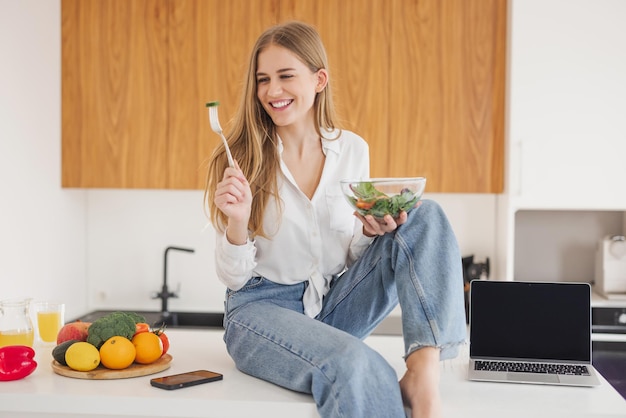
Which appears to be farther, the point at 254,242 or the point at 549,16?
the point at 549,16

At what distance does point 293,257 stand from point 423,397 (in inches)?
22.6

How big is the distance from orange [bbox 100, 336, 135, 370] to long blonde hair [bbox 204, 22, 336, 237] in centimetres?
37

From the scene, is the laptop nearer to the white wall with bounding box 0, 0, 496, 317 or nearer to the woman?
the woman

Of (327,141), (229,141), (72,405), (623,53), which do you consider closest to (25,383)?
(72,405)

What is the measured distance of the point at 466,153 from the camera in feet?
11.1

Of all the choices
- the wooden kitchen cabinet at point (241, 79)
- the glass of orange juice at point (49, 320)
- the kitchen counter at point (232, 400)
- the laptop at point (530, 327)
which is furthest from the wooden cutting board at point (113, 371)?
the wooden kitchen cabinet at point (241, 79)

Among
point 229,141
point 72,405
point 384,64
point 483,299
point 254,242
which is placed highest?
point 384,64

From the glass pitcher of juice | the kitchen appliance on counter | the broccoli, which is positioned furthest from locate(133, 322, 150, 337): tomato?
the kitchen appliance on counter

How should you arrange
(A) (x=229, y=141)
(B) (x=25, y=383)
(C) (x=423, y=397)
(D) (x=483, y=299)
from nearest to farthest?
1. (C) (x=423, y=397)
2. (B) (x=25, y=383)
3. (D) (x=483, y=299)
4. (A) (x=229, y=141)

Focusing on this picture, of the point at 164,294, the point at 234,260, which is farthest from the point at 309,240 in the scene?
the point at 164,294

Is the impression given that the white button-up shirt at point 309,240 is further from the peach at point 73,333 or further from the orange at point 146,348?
the peach at point 73,333

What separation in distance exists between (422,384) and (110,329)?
72 centimetres

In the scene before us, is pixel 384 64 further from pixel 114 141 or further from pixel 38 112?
pixel 38 112

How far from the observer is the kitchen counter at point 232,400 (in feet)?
5.50
